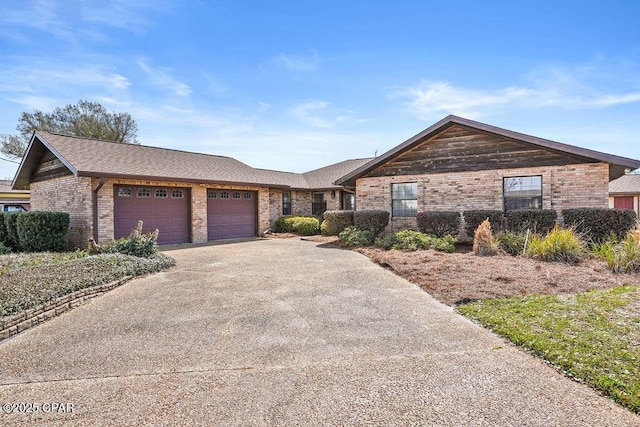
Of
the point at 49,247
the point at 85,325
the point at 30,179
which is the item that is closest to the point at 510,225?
the point at 85,325

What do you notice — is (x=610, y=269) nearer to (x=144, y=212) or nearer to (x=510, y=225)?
(x=510, y=225)

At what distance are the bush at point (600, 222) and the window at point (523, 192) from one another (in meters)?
1.39

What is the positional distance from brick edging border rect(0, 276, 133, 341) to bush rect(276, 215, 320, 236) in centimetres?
1177

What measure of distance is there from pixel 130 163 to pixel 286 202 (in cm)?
874

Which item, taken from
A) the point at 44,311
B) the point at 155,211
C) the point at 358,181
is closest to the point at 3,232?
the point at 155,211

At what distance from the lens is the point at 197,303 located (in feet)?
19.3

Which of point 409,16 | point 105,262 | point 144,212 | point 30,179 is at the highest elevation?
point 409,16

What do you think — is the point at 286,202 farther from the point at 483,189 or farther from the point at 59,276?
the point at 59,276

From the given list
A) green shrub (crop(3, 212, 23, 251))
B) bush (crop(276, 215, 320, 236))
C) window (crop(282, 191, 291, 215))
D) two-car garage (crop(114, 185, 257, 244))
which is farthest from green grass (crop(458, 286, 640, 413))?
window (crop(282, 191, 291, 215))

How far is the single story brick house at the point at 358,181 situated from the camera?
11625 mm

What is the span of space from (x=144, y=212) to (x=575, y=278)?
1366 cm

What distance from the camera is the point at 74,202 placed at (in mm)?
12570

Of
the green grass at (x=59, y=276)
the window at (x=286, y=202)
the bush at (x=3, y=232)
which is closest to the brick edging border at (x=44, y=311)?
the green grass at (x=59, y=276)

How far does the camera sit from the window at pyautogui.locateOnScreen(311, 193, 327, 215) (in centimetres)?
2095
